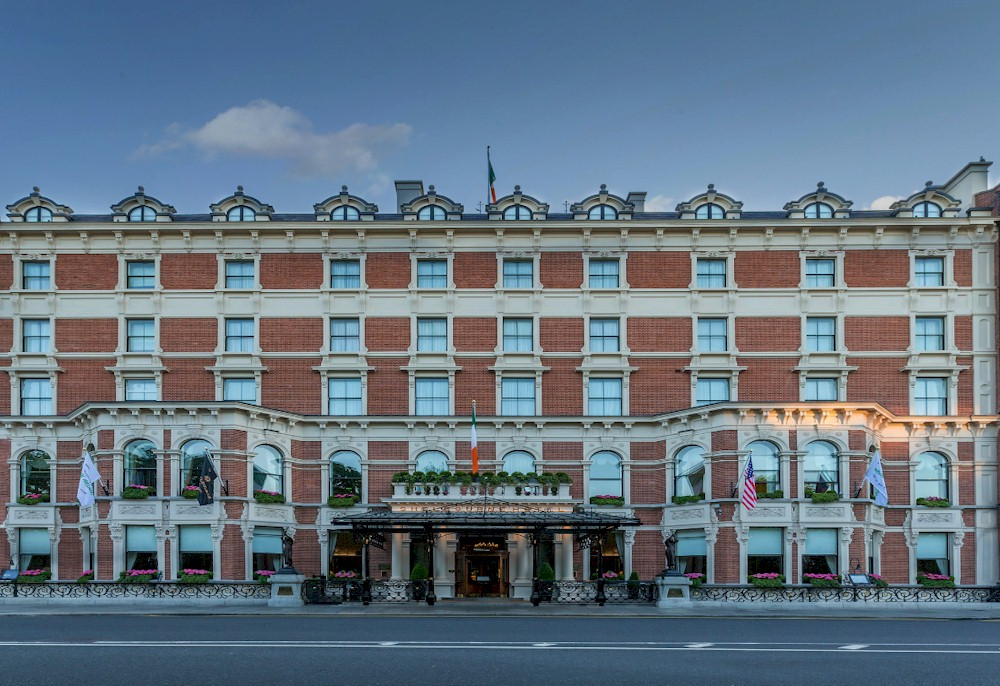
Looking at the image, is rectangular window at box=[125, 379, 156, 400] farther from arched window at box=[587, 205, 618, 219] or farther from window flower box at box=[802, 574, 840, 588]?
window flower box at box=[802, 574, 840, 588]

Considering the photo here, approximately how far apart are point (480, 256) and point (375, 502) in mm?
11479

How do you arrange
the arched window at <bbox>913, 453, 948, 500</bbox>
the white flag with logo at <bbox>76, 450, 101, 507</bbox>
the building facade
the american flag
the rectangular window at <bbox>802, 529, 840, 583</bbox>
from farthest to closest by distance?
the arched window at <bbox>913, 453, 948, 500</bbox>, the building facade, the rectangular window at <bbox>802, 529, 840, 583</bbox>, the white flag with logo at <bbox>76, 450, 101, 507</bbox>, the american flag

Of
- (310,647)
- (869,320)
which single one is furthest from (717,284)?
(310,647)

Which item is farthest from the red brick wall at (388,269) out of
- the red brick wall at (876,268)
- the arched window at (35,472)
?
the red brick wall at (876,268)

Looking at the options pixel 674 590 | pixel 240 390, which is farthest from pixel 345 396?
pixel 674 590

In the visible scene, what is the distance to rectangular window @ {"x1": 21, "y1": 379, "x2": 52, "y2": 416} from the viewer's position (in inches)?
1587

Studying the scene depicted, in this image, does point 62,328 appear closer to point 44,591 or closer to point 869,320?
point 44,591

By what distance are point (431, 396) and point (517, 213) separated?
889 cm

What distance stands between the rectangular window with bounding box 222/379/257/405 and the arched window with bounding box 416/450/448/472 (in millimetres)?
7549

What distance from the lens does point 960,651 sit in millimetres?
17906

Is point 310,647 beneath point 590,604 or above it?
above

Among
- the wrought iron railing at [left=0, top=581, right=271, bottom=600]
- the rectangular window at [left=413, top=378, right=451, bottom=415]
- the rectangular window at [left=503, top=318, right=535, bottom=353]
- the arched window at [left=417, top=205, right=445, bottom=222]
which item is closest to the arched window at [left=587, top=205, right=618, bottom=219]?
the rectangular window at [left=503, top=318, right=535, bottom=353]

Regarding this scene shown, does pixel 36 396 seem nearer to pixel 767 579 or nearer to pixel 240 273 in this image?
pixel 240 273

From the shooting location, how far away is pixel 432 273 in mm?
41344
